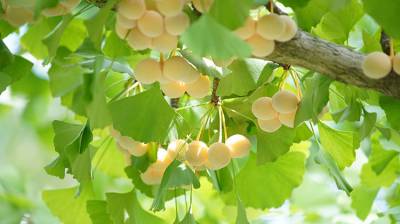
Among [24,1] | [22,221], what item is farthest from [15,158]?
[24,1]

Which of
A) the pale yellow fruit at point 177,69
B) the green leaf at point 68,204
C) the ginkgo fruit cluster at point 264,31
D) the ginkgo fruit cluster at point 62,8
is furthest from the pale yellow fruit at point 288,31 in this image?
the green leaf at point 68,204

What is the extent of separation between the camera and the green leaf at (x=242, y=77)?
0.75 meters

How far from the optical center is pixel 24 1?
572mm

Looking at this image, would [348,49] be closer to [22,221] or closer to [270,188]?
[270,188]

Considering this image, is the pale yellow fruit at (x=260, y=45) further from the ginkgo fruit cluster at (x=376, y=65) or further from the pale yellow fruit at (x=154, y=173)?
the pale yellow fruit at (x=154, y=173)

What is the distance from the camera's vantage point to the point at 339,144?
0.88 meters

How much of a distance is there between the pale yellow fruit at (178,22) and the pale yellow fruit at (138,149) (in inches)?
12.7

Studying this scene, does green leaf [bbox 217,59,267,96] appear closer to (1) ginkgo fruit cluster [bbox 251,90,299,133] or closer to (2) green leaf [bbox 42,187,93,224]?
(1) ginkgo fruit cluster [bbox 251,90,299,133]

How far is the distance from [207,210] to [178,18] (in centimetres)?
117

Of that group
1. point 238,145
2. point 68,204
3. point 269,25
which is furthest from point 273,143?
point 68,204

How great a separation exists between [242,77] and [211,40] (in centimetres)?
29

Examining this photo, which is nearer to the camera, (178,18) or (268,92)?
(178,18)

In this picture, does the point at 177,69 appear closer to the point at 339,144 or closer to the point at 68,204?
the point at 339,144

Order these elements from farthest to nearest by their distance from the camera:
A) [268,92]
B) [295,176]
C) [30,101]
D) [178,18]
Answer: [30,101] < [295,176] < [268,92] < [178,18]
